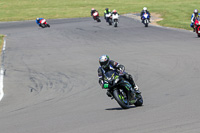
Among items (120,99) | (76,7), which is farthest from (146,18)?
(76,7)

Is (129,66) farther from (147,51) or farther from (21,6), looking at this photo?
(21,6)

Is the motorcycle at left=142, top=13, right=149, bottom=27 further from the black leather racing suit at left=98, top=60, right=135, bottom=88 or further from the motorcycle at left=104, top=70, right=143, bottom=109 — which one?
the motorcycle at left=104, top=70, right=143, bottom=109

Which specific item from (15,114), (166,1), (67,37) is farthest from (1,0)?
(15,114)

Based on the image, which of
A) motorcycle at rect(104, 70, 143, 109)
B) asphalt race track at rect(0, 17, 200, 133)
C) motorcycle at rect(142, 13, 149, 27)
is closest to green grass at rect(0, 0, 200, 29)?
motorcycle at rect(142, 13, 149, 27)

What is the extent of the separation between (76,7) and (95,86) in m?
54.8

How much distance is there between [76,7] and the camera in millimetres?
67062

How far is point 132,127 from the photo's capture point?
7.21 metres

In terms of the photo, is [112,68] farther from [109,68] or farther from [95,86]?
[95,86]

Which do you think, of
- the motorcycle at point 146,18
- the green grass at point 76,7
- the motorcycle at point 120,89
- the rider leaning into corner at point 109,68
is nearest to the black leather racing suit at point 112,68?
the rider leaning into corner at point 109,68

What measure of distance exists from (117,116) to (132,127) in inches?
50.0

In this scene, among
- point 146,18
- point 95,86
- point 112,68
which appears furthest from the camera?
point 146,18

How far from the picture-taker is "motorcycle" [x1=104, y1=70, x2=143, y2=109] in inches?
370

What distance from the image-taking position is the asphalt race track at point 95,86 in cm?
784

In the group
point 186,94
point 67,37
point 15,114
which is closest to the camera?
point 15,114
